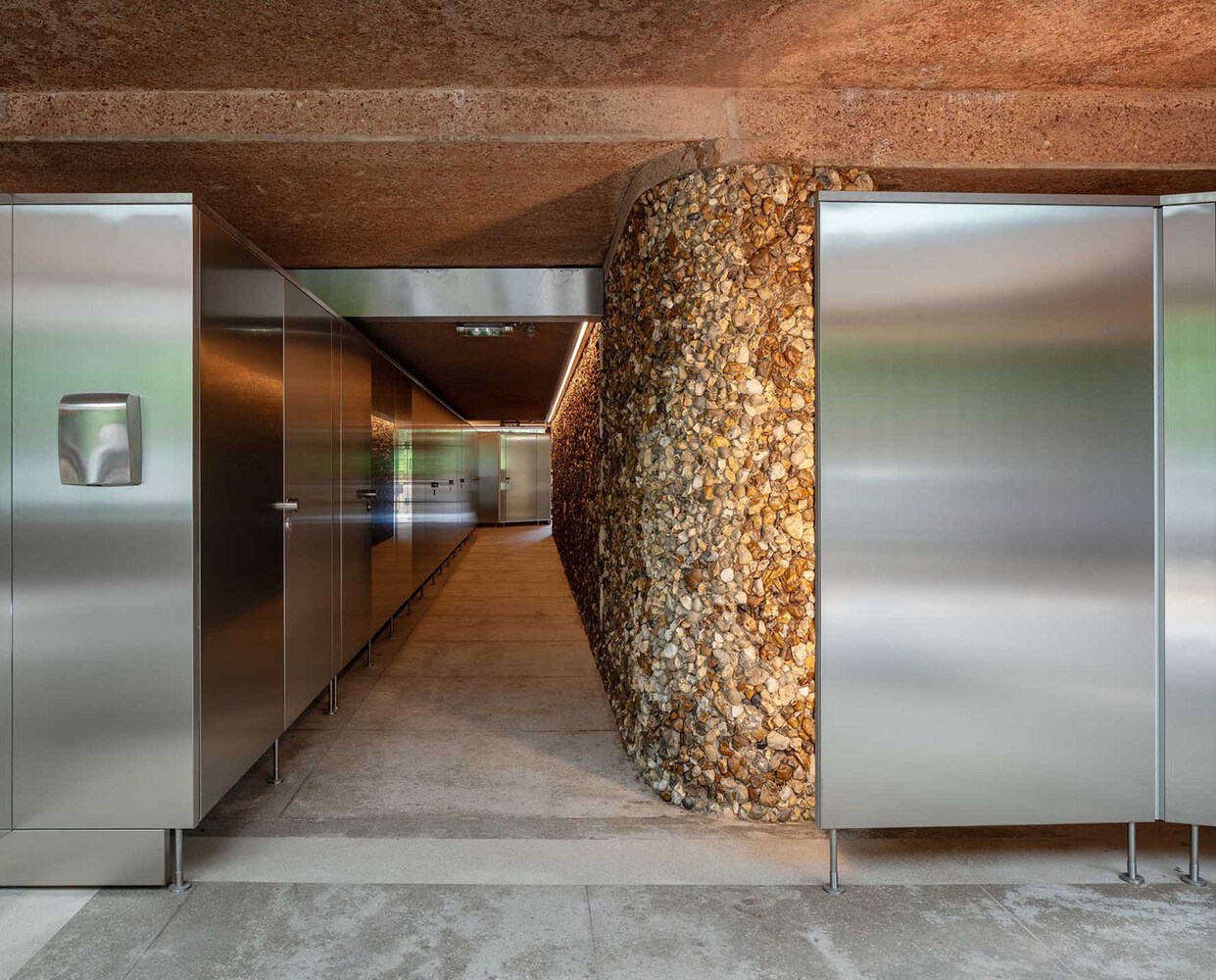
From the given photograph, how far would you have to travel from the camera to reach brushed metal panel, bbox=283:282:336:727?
2.92 m

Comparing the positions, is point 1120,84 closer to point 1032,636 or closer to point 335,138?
point 1032,636

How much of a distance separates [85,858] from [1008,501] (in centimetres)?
288

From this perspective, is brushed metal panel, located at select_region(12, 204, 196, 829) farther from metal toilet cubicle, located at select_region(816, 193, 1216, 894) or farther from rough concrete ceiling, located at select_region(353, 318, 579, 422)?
rough concrete ceiling, located at select_region(353, 318, 579, 422)

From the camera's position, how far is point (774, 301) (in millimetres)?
2590

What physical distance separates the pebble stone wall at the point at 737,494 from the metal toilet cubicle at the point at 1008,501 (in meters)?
0.43

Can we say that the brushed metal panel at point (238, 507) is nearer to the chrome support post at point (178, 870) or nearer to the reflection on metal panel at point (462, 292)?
the chrome support post at point (178, 870)

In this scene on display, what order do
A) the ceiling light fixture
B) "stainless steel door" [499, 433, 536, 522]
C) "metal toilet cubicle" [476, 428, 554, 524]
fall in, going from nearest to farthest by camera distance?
the ceiling light fixture < "metal toilet cubicle" [476, 428, 554, 524] < "stainless steel door" [499, 433, 536, 522]

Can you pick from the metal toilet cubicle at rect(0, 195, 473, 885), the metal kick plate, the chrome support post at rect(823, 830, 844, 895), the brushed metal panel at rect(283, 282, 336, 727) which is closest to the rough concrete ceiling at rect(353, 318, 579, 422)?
the brushed metal panel at rect(283, 282, 336, 727)

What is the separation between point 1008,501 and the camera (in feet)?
7.11

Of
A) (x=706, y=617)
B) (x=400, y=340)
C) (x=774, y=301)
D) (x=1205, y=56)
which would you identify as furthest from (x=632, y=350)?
(x=400, y=340)

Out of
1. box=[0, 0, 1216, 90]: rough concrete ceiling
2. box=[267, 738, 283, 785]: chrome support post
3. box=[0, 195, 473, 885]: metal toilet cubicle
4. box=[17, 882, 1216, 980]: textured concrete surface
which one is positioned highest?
box=[0, 0, 1216, 90]: rough concrete ceiling

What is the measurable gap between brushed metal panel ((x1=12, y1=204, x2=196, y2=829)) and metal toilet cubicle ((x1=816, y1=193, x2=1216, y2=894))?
1834 millimetres

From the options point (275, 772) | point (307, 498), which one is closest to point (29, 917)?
point (275, 772)

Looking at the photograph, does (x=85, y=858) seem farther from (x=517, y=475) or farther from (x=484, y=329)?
(x=517, y=475)
